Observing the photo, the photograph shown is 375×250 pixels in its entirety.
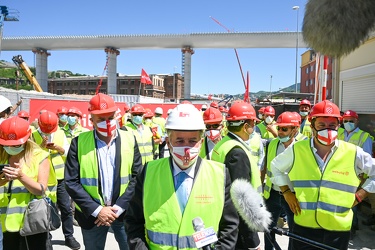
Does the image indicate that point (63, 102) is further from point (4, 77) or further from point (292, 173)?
point (4, 77)

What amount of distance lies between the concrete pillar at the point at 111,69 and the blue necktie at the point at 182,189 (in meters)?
51.7

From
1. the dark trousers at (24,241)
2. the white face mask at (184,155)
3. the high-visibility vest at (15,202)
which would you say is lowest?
the dark trousers at (24,241)

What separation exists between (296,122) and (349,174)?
6.19ft

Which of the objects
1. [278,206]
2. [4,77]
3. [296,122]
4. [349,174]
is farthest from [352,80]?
[4,77]

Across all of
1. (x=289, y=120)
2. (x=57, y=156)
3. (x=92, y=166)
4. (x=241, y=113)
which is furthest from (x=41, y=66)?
(x=241, y=113)

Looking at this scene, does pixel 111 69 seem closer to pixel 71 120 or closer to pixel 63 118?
pixel 63 118

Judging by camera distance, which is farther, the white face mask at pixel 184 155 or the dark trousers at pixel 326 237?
the dark trousers at pixel 326 237

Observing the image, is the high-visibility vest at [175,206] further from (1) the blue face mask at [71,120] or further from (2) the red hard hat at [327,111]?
(1) the blue face mask at [71,120]

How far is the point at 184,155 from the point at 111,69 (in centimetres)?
5240

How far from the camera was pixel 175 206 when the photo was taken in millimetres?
2027

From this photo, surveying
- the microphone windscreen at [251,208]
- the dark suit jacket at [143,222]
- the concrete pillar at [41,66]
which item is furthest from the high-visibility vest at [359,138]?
the concrete pillar at [41,66]

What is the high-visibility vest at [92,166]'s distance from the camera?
321cm

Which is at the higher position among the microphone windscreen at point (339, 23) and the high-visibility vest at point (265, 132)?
the microphone windscreen at point (339, 23)

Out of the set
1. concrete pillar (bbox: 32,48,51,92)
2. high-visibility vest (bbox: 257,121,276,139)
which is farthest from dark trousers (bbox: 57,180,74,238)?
concrete pillar (bbox: 32,48,51,92)
